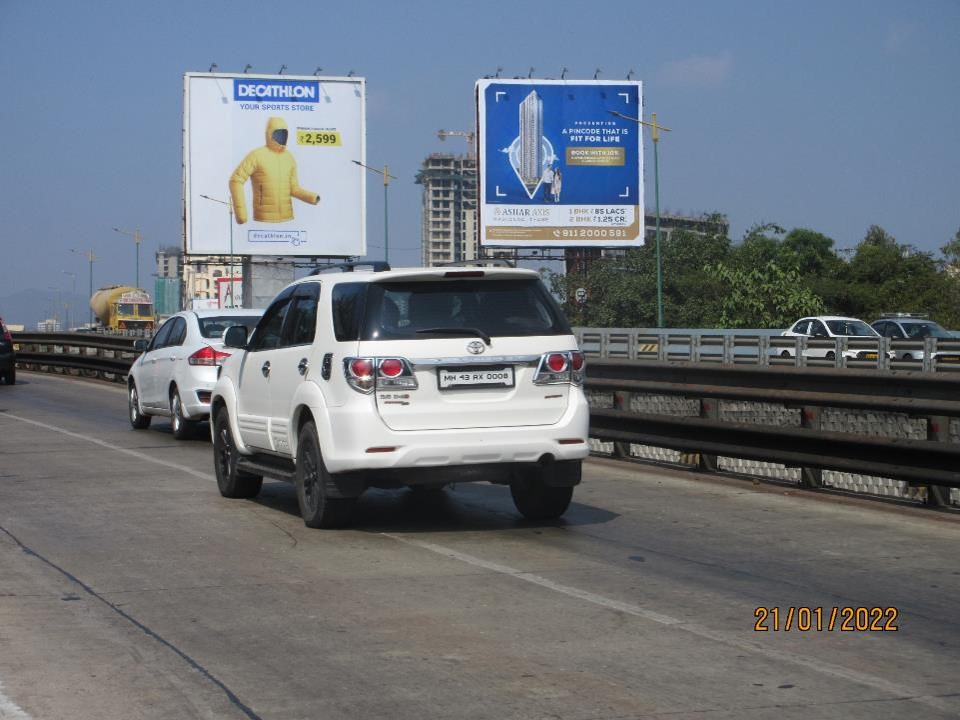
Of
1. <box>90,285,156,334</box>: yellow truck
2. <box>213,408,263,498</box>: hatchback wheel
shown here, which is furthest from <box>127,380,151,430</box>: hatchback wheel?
<box>90,285,156,334</box>: yellow truck

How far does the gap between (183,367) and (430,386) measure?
30.0ft

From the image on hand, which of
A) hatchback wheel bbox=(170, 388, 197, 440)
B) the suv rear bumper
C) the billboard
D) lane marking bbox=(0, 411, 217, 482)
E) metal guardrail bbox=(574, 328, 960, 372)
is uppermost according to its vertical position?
the billboard

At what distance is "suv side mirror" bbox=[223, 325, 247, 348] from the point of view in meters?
11.3

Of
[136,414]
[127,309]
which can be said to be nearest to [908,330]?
[136,414]

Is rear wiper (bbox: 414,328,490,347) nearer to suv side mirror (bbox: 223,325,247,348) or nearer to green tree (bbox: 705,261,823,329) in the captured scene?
suv side mirror (bbox: 223,325,247,348)

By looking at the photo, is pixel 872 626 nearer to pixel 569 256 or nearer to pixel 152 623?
pixel 152 623

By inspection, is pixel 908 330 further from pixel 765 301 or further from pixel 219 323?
pixel 219 323

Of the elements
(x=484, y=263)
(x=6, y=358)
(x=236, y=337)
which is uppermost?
(x=484, y=263)

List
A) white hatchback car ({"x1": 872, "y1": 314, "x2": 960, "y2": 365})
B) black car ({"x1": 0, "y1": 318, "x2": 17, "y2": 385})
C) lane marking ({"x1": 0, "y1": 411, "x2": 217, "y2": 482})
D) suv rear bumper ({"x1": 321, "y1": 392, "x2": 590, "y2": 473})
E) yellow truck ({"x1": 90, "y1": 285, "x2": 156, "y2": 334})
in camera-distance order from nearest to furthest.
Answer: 1. suv rear bumper ({"x1": 321, "y1": 392, "x2": 590, "y2": 473})
2. lane marking ({"x1": 0, "y1": 411, "x2": 217, "y2": 482})
3. black car ({"x1": 0, "y1": 318, "x2": 17, "y2": 385})
4. white hatchback car ({"x1": 872, "y1": 314, "x2": 960, "y2": 365})
5. yellow truck ({"x1": 90, "y1": 285, "x2": 156, "y2": 334})

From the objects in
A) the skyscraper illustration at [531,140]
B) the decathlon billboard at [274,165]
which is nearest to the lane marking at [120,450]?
the skyscraper illustration at [531,140]

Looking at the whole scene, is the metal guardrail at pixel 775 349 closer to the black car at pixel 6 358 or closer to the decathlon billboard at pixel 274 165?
the black car at pixel 6 358

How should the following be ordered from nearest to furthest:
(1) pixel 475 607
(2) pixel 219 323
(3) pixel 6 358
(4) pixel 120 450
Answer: (1) pixel 475 607
(4) pixel 120 450
(2) pixel 219 323
(3) pixel 6 358

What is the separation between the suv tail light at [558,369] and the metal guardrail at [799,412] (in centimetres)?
269

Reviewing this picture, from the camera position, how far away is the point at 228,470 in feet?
38.2
